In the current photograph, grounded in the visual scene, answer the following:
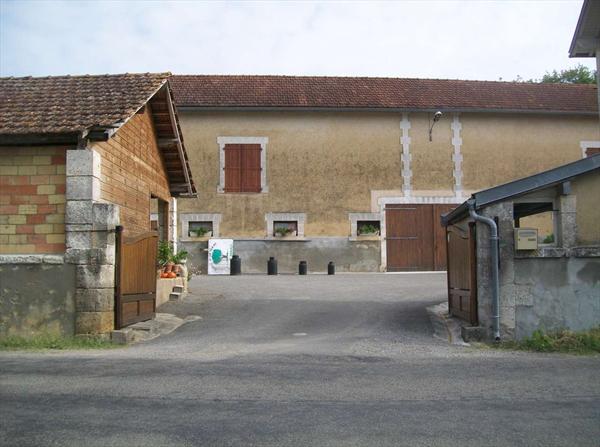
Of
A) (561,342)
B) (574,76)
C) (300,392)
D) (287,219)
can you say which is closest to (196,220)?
(287,219)

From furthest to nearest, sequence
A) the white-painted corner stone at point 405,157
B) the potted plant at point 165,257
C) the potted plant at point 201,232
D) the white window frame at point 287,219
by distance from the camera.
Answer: the white-painted corner stone at point 405,157, the white window frame at point 287,219, the potted plant at point 201,232, the potted plant at point 165,257

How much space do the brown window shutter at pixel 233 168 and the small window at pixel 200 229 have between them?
149 centimetres

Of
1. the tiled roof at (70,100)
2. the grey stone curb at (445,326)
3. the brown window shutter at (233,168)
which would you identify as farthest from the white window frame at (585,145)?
the tiled roof at (70,100)

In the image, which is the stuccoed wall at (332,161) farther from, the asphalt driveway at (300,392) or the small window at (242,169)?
the asphalt driveway at (300,392)

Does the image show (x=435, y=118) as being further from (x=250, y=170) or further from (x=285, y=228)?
(x=250, y=170)

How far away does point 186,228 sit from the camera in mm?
23016

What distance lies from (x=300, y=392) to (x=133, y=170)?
7.06 metres

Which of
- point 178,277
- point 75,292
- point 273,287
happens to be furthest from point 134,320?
point 273,287

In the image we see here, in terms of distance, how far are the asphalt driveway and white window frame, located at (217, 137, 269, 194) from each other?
495 inches

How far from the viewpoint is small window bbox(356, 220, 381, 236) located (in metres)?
23.2

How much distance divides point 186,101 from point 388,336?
15398 mm

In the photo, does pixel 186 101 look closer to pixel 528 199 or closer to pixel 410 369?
pixel 528 199

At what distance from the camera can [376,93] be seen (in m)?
24.2

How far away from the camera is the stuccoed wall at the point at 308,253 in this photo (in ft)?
75.2
